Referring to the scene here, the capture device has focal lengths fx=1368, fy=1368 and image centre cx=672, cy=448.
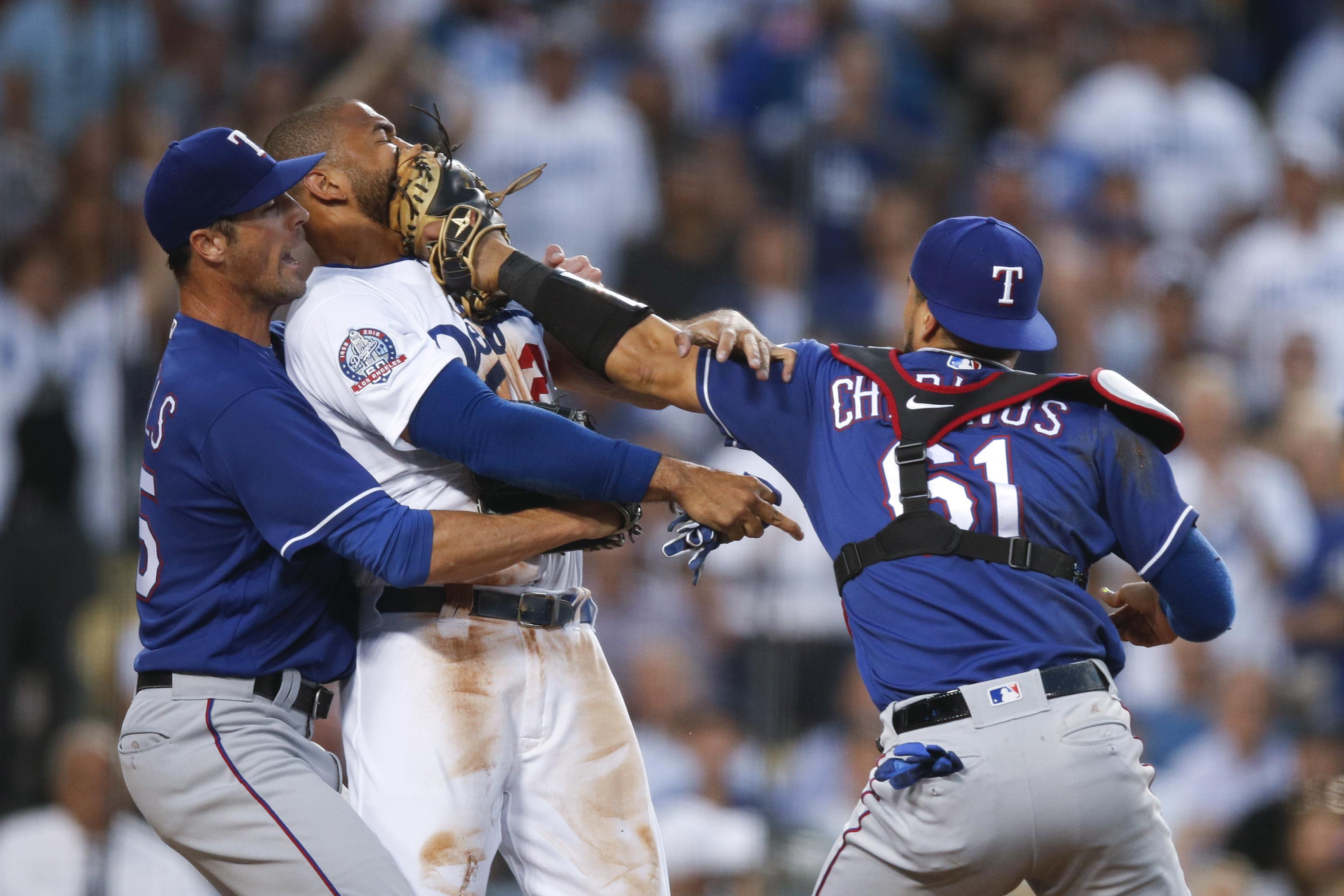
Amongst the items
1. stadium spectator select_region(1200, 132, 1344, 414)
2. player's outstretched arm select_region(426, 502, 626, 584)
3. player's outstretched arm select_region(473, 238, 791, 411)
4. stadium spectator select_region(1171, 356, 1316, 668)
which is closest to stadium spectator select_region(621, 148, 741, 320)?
stadium spectator select_region(1171, 356, 1316, 668)

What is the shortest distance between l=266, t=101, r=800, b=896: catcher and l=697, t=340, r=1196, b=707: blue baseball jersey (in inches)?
7.6

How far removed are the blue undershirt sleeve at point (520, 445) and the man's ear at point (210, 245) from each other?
0.54m

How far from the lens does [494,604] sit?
276cm

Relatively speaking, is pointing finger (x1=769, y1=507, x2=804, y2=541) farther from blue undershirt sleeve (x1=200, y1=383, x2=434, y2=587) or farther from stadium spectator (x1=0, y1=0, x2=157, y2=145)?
stadium spectator (x1=0, y1=0, x2=157, y2=145)

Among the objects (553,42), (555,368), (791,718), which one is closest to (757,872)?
(791,718)

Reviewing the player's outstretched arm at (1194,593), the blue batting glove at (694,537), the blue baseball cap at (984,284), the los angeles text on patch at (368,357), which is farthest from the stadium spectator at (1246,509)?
the los angeles text on patch at (368,357)

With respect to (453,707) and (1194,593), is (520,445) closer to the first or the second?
(453,707)

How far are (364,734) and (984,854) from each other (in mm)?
1194

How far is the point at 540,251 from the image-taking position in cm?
619

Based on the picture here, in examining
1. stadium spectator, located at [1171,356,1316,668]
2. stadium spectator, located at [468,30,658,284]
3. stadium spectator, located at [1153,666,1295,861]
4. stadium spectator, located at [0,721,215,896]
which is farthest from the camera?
stadium spectator, located at [468,30,658,284]

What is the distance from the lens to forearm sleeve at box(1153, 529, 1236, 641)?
8.61 ft

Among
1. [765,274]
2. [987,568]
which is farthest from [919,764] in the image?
[765,274]

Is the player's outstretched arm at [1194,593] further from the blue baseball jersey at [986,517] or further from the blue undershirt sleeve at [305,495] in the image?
the blue undershirt sleeve at [305,495]

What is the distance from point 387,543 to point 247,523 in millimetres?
327
